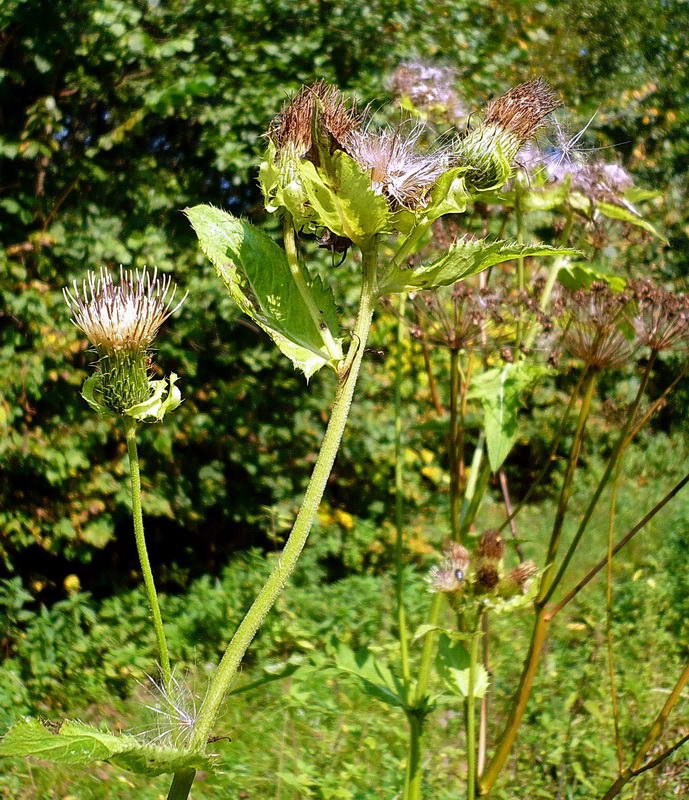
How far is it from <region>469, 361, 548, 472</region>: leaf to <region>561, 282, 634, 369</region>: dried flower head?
0.61ft

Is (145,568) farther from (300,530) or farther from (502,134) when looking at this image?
(502,134)

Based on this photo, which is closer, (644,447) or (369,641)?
(369,641)

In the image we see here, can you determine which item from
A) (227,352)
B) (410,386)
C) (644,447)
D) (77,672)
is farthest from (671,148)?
(77,672)

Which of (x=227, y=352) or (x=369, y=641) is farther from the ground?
(x=227, y=352)

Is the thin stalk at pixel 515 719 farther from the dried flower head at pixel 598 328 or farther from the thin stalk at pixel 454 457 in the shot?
the dried flower head at pixel 598 328

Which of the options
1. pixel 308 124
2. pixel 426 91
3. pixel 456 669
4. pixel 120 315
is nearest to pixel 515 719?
pixel 456 669

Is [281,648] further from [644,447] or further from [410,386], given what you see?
[644,447]

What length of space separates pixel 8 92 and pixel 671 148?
5.01m

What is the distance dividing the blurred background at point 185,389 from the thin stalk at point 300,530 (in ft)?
6.53

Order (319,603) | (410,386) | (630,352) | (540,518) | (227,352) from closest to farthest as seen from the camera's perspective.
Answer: (630,352) → (319,603) → (227,352) → (410,386) → (540,518)

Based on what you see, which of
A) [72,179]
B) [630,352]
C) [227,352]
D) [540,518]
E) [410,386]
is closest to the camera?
[630,352]

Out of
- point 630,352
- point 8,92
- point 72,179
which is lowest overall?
point 630,352

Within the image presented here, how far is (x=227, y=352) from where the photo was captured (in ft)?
15.2

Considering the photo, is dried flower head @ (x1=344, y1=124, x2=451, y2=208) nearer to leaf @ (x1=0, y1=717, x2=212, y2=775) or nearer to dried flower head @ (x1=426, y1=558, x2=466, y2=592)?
leaf @ (x1=0, y1=717, x2=212, y2=775)
